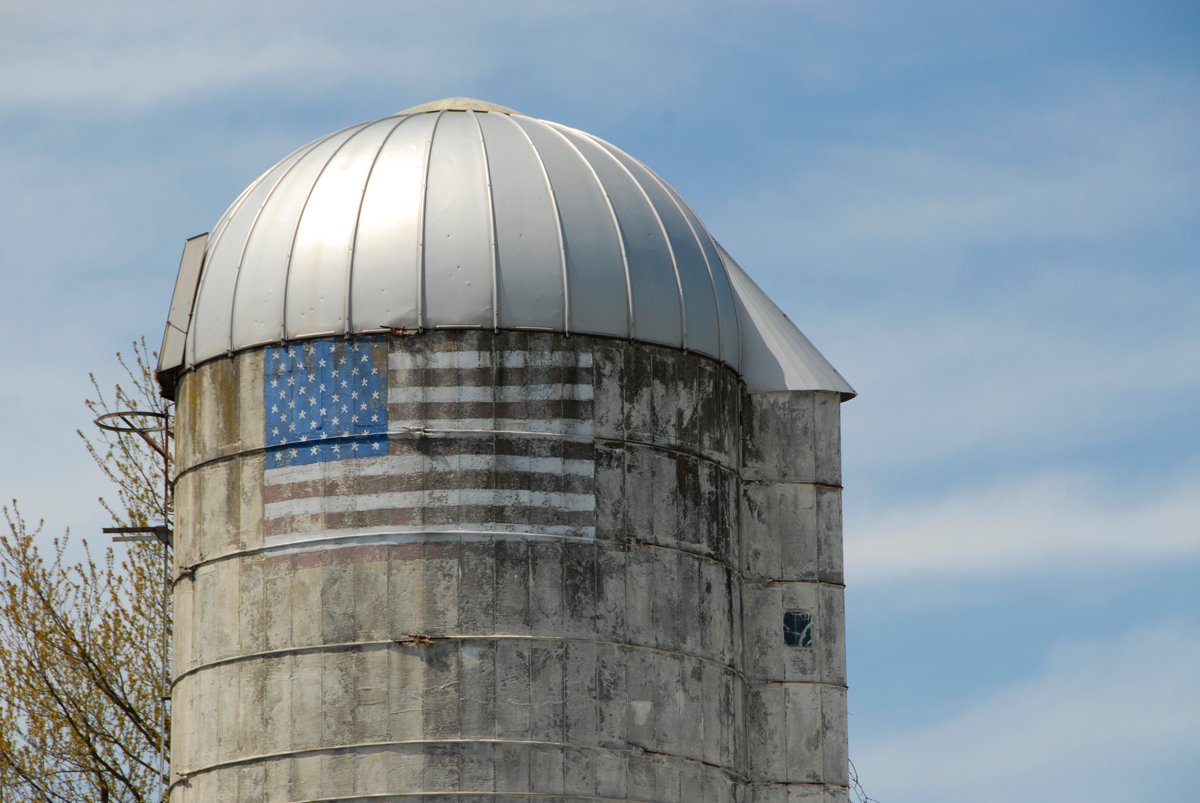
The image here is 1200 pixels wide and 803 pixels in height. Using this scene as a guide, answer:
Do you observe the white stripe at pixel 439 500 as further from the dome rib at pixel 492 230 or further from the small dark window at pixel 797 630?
the small dark window at pixel 797 630

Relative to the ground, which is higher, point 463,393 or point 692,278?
point 692,278

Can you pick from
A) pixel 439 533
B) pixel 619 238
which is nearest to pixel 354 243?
pixel 619 238

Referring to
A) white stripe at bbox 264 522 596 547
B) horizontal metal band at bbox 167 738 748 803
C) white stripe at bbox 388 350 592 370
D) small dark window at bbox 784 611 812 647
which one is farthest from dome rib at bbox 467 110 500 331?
small dark window at bbox 784 611 812 647

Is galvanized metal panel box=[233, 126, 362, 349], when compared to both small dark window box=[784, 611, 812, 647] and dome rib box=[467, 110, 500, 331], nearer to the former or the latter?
dome rib box=[467, 110, 500, 331]

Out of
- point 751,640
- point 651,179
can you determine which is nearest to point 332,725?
point 751,640

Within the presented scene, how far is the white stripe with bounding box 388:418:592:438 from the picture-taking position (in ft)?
102

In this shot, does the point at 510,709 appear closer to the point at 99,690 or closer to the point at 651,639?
the point at 651,639

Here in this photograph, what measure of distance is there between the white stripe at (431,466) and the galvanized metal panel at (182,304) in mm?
3179

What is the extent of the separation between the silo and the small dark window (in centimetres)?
6

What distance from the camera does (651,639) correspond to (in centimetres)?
3156

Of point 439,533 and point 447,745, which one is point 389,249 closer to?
point 439,533

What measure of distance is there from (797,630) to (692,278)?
203 inches

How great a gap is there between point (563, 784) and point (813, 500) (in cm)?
630

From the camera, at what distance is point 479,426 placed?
31219 millimetres
